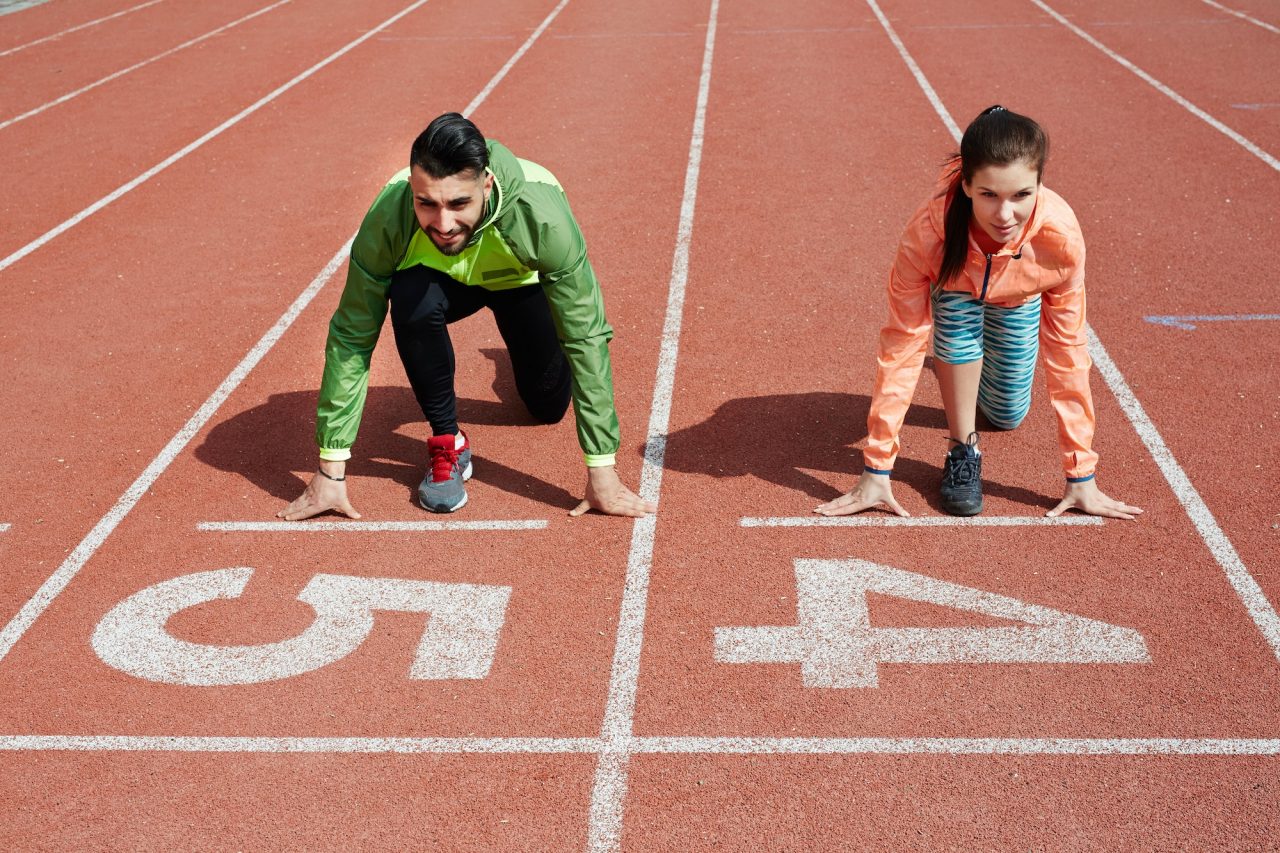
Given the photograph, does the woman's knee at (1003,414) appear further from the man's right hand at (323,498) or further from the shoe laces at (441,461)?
the man's right hand at (323,498)

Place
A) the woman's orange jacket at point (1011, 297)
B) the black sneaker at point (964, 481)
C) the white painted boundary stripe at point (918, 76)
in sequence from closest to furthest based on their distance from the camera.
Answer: the woman's orange jacket at point (1011, 297), the black sneaker at point (964, 481), the white painted boundary stripe at point (918, 76)

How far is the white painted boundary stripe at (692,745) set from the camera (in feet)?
11.5

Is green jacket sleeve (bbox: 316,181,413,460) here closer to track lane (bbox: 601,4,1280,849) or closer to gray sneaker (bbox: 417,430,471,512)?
gray sneaker (bbox: 417,430,471,512)

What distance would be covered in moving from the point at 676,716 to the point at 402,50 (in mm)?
12134

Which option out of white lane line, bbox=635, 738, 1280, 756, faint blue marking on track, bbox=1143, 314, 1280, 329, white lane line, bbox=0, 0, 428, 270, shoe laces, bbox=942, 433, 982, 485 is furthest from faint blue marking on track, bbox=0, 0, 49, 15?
white lane line, bbox=635, 738, 1280, 756

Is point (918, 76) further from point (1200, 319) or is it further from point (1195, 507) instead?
point (1195, 507)

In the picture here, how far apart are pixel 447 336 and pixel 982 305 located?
2.01 meters

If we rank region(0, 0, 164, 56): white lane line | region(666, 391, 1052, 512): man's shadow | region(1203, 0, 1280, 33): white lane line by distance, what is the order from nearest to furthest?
1. region(666, 391, 1052, 512): man's shadow
2. region(1203, 0, 1280, 33): white lane line
3. region(0, 0, 164, 56): white lane line

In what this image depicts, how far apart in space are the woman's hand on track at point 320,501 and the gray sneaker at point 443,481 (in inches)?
11.1

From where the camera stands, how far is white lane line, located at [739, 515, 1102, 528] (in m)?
4.64

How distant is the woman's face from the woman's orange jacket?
0.15m

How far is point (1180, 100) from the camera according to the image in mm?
10875

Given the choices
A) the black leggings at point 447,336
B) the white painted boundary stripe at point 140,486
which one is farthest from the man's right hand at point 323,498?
the white painted boundary stripe at point 140,486

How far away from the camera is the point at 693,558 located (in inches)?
178
